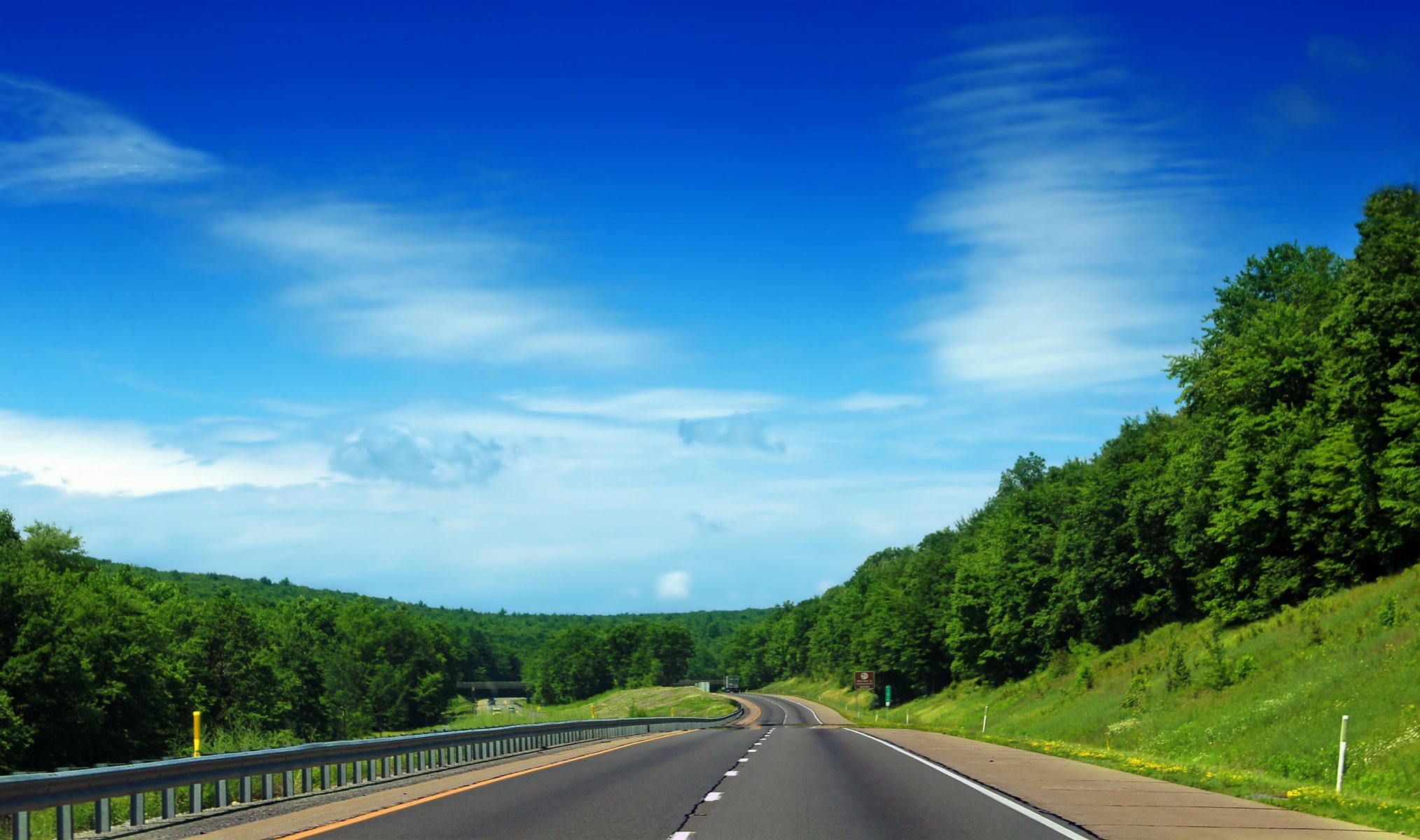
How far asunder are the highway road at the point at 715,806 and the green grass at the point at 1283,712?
4.81 metres

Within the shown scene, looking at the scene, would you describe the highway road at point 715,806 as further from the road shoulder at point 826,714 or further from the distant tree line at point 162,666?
the road shoulder at point 826,714

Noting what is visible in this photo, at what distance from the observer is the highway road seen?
Result: 1288cm

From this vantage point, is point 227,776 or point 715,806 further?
point 227,776

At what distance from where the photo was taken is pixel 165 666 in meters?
78.0

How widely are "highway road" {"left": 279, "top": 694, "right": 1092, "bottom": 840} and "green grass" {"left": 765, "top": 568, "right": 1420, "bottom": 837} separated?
4.81 m

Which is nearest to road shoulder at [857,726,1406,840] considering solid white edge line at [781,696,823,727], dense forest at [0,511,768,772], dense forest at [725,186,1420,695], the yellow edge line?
the yellow edge line

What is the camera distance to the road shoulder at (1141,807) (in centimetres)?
1340

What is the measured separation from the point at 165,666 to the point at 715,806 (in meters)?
72.4

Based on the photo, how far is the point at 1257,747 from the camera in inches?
1094

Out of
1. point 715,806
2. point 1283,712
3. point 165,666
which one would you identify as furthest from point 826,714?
point 715,806

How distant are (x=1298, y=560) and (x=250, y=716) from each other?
77.3 m

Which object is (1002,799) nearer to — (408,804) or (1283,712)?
(408,804)

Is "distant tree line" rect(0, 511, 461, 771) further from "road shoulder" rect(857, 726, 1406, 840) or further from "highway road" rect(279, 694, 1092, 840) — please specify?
"road shoulder" rect(857, 726, 1406, 840)

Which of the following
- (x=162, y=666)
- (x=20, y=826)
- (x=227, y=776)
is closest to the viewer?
(x=20, y=826)
